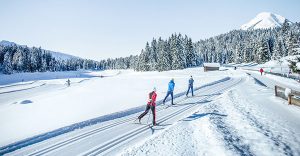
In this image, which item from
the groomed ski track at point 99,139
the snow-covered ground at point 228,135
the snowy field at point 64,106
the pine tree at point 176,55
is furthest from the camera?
the pine tree at point 176,55

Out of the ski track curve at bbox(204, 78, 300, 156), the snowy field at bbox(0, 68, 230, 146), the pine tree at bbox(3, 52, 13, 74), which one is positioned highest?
the pine tree at bbox(3, 52, 13, 74)

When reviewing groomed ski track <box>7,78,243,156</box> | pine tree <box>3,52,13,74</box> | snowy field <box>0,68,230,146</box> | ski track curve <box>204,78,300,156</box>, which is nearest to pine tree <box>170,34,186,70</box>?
snowy field <box>0,68,230,146</box>

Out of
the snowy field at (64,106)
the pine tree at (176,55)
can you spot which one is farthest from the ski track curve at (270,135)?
the pine tree at (176,55)

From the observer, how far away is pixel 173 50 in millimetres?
84812

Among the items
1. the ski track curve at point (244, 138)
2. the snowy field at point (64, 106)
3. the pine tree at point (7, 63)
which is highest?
the pine tree at point (7, 63)

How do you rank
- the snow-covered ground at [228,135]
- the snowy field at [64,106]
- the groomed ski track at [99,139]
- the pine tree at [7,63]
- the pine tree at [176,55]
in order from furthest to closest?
the pine tree at [7,63], the pine tree at [176,55], the snowy field at [64,106], the groomed ski track at [99,139], the snow-covered ground at [228,135]

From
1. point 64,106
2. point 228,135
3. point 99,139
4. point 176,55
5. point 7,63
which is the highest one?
point 176,55

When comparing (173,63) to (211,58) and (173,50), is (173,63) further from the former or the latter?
(211,58)

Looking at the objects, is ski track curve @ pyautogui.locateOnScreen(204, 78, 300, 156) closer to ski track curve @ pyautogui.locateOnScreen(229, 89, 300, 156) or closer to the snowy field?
ski track curve @ pyautogui.locateOnScreen(229, 89, 300, 156)

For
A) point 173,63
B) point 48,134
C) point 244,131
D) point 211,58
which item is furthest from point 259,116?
point 211,58

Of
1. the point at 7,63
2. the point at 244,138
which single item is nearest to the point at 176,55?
the point at 244,138

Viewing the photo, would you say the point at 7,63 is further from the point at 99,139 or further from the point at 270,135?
the point at 270,135

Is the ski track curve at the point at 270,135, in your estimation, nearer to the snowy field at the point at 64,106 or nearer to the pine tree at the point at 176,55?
the snowy field at the point at 64,106

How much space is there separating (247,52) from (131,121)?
105 meters
